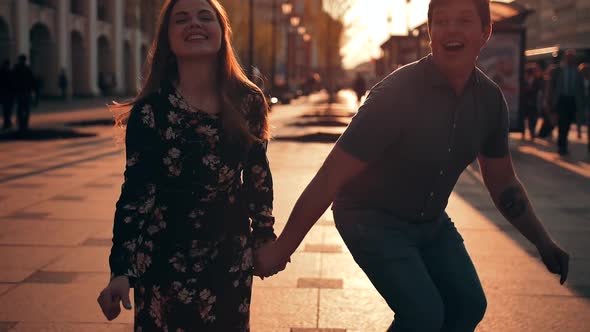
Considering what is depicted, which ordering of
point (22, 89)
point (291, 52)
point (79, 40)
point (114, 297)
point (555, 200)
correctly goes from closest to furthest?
1. point (114, 297)
2. point (555, 200)
3. point (22, 89)
4. point (79, 40)
5. point (291, 52)

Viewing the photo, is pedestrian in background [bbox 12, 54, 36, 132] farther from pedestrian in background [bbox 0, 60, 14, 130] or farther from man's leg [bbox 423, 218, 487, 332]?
man's leg [bbox 423, 218, 487, 332]

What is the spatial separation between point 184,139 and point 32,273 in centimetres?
325

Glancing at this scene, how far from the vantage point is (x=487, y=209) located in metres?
8.66

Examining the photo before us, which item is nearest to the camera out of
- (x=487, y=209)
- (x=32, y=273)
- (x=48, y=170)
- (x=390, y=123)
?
(x=390, y=123)

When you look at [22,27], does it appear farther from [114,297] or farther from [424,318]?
[424,318]

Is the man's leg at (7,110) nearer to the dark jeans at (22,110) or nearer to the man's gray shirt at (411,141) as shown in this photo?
the dark jeans at (22,110)

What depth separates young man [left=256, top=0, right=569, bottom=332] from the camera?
8.75 ft

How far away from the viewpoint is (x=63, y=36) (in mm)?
46375

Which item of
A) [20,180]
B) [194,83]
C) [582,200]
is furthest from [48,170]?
[194,83]

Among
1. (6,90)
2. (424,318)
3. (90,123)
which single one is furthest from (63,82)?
(424,318)

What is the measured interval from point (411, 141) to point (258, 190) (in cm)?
60

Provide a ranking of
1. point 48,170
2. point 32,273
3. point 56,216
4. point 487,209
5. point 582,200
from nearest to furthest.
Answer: point 32,273 < point 56,216 < point 487,209 < point 582,200 < point 48,170

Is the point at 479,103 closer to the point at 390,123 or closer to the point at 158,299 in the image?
the point at 390,123

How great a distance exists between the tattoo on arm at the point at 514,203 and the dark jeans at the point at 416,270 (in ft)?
1.07
